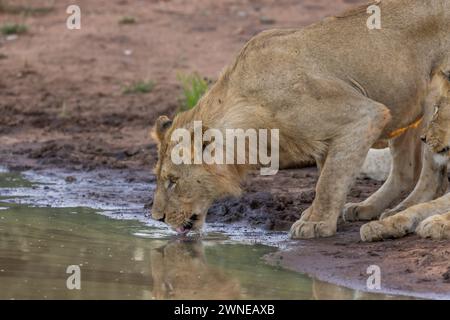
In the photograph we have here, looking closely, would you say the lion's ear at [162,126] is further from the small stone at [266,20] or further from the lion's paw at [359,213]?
the small stone at [266,20]

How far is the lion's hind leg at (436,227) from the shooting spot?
6.88 metres

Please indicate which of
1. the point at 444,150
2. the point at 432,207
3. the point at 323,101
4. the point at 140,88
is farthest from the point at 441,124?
the point at 140,88

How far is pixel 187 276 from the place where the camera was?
21.1 ft

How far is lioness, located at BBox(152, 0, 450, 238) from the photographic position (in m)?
7.29

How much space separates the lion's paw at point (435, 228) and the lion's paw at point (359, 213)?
42.3 inches

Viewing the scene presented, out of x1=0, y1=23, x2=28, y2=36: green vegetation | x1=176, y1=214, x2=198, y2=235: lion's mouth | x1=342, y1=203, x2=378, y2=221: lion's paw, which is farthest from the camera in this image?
x1=0, y1=23, x2=28, y2=36: green vegetation

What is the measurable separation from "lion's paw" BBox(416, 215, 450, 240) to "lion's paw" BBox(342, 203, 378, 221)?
107 centimetres

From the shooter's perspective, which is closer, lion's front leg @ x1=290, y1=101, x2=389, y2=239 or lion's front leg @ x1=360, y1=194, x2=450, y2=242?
lion's front leg @ x1=360, y1=194, x2=450, y2=242

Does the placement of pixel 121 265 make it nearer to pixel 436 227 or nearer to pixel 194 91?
pixel 436 227

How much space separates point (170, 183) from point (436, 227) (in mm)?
1729

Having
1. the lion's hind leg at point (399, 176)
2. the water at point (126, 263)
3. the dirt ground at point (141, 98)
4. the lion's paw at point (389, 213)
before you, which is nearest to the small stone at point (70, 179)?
the dirt ground at point (141, 98)

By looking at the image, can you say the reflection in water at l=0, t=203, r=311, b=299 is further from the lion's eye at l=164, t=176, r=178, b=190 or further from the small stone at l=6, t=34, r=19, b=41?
the small stone at l=6, t=34, r=19, b=41

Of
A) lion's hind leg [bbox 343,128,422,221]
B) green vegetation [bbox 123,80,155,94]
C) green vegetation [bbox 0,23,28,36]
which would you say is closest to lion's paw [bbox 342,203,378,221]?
lion's hind leg [bbox 343,128,422,221]
